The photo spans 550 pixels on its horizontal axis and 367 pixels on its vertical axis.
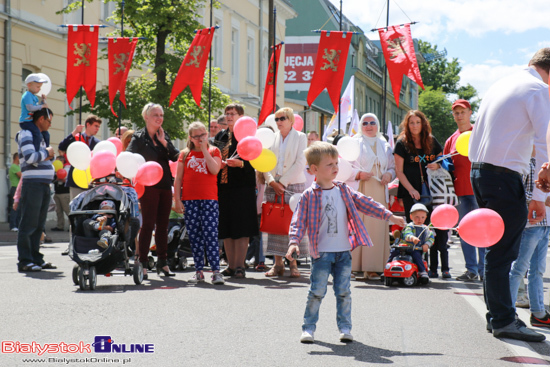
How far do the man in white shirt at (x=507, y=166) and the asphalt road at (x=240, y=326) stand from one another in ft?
0.79

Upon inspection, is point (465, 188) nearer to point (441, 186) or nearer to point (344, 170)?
point (441, 186)

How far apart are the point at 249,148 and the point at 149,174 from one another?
4.02 feet

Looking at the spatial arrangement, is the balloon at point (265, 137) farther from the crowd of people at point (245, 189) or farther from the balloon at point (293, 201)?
the balloon at point (293, 201)

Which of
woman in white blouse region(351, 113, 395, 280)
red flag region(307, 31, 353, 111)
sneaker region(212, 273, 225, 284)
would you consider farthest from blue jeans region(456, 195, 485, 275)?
red flag region(307, 31, 353, 111)

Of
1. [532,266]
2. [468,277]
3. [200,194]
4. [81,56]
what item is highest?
[81,56]

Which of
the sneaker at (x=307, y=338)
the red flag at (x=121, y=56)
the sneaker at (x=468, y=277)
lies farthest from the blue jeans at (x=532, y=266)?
the red flag at (x=121, y=56)

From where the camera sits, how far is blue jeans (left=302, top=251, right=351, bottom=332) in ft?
20.1

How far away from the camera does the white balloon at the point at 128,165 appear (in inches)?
387

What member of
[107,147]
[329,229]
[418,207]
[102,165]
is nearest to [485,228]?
[329,229]

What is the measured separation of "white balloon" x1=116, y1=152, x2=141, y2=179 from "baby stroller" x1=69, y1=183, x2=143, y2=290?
0.22 meters

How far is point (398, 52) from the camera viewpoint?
16578 mm

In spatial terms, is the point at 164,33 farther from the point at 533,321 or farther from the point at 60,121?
the point at 533,321

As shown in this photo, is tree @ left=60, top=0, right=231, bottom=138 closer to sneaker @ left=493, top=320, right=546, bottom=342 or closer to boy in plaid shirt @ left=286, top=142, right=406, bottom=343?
boy in plaid shirt @ left=286, top=142, right=406, bottom=343

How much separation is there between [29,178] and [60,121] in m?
15.6
